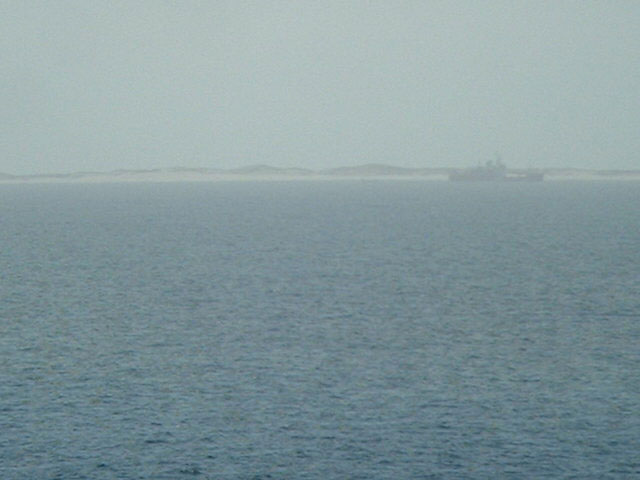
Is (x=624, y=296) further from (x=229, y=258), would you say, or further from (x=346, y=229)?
(x=346, y=229)

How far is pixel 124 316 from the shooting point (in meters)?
68.4

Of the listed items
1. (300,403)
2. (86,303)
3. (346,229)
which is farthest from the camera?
(346,229)

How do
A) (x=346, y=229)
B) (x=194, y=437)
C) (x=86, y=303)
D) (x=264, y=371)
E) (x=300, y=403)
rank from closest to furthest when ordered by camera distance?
(x=194, y=437) < (x=300, y=403) < (x=264, y=371) < (x=86, y=303) < (x=346, y=229)

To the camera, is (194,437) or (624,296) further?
(624,296)

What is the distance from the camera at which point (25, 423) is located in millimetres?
42250

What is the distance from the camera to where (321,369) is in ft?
171

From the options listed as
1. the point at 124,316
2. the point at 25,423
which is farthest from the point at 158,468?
the point at 124,316

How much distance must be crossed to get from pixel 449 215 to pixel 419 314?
408ft

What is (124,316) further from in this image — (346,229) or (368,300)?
(346,229)

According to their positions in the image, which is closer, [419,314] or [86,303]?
[419,314]

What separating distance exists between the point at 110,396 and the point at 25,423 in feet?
17.7

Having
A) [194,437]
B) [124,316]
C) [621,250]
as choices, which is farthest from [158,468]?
[621,250]

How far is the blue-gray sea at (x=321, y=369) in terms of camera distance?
38.6 meters

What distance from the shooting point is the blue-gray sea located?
38.6 metres
